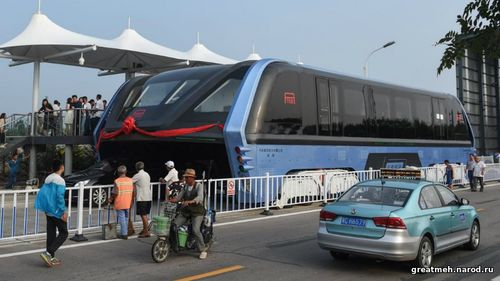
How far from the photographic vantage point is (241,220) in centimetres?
1204

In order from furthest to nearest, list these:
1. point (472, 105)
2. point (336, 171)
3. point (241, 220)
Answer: point (472, 105)
point (336, 171)
point (241, 220)

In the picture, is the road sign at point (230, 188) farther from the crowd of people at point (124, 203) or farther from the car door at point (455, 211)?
the car door at point (455, 211)

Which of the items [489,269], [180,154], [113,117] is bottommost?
[489,269]

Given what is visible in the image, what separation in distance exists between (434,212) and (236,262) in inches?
122

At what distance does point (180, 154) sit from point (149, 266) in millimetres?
7558

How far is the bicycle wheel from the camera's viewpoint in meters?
7.55

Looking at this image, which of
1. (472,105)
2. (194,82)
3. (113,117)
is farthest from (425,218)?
(472,105)

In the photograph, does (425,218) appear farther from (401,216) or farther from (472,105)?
(472,105)

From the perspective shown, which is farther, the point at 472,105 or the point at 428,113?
the point at 472,105

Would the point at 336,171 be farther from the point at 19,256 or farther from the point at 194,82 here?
the point at 19,256

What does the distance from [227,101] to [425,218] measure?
23.7 feet

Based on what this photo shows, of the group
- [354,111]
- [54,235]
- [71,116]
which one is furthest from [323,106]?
[71,116]

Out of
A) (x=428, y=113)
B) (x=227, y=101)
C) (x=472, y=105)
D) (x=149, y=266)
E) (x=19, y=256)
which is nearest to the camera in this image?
(x=149, y=266)

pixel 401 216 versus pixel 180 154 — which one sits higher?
pixel 180 154
